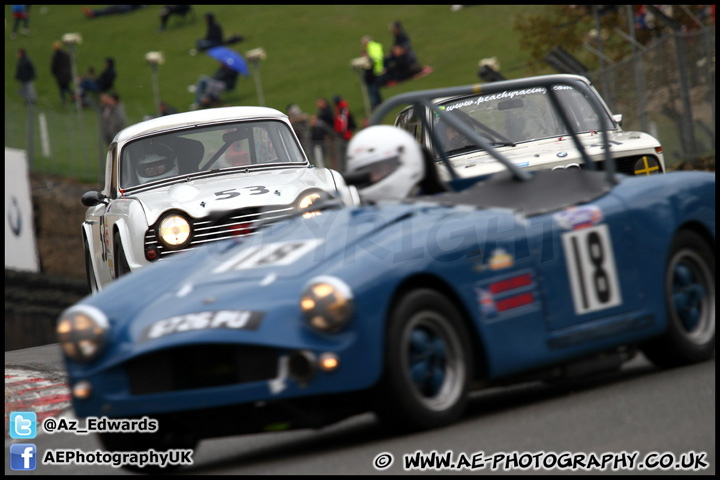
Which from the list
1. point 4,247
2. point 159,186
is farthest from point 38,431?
point 4,247

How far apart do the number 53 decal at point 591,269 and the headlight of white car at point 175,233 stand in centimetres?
432

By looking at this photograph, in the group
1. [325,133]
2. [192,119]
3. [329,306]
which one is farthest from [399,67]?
[329,306]

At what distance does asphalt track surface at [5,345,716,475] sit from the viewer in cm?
475

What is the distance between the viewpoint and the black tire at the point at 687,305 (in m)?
6.67

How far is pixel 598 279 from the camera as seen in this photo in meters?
6.25

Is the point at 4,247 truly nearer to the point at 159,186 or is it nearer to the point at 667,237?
the point at 159,186

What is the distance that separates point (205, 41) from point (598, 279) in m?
42.8

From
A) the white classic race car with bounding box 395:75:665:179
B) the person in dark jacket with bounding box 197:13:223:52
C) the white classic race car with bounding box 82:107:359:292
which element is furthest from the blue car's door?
the person in dark jacket with bounding box 197:13:223:52

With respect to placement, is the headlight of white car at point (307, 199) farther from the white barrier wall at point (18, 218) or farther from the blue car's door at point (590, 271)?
the white barrier wall at point (18, 218)

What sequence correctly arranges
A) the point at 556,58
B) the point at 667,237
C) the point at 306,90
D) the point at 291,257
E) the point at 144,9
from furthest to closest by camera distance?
the point at 144,9
the point at 306,90
the point at 556,58
the point at 667,237
the point at 291,257

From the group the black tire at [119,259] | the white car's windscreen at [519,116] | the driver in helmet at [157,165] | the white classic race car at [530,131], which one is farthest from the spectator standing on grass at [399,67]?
the black tire at [119,259]

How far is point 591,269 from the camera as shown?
623cm

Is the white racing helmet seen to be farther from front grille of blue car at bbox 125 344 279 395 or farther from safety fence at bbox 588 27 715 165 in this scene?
safety fence at bbox 588 27 715 165

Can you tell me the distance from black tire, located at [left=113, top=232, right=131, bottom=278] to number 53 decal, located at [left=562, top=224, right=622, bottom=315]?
Answer: 4834mm
